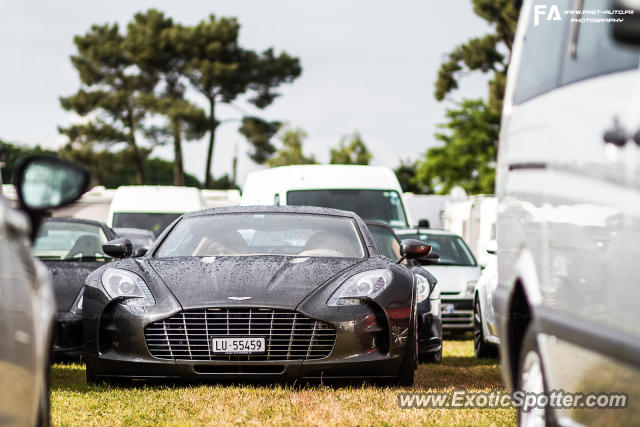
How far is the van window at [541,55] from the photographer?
4.51m

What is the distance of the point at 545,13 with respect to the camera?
4.88 m

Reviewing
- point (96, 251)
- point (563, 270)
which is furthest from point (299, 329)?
point (96, 251)

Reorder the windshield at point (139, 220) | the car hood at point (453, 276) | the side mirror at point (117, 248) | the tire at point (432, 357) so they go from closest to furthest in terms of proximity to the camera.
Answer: the side mirror at point (117, 248), the tire at point (432, 357), the car hood at point (453, 276), the windshield at point (139, 220)

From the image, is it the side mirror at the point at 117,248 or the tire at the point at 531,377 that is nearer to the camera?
the tire at the point at 531,377

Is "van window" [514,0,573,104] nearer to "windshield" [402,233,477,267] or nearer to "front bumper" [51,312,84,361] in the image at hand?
"front bumper" [51,312,84,361]

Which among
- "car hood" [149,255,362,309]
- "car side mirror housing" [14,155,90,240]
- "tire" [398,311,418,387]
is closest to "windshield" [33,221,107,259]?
"car hood" [149,255,362,309]

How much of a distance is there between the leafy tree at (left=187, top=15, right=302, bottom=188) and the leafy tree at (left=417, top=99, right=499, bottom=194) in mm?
10093

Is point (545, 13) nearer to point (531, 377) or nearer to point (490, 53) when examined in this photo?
point (531, 377)

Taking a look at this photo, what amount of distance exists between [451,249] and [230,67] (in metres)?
37.8

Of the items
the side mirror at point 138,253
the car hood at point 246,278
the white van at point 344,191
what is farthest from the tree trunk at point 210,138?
the car hood at point 246,278

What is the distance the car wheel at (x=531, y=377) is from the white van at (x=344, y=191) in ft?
38.6

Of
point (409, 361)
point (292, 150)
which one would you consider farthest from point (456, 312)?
point (292, 150)

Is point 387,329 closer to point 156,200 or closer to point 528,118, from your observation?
point 528,118

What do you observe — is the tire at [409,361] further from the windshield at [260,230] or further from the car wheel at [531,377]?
the car wheel at [531,377]
